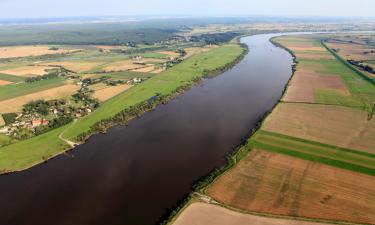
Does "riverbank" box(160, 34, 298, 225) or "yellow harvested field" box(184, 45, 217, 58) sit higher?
"yellow harvested field" box(184, 45, 217, 58)

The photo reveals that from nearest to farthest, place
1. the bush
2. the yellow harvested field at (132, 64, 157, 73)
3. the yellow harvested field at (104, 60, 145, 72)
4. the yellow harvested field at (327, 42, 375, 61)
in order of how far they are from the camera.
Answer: the bush → the yellow harvested field at (132, 64, 157, 73) → the yellow harvested field at (104, 60, 145, 72) → the yellow harvested field at (327, 42, 375, 61)

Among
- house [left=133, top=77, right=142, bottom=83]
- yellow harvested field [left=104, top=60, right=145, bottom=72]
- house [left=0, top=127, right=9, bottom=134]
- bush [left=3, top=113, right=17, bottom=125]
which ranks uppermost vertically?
yellow harvested field [left=104, top=60, right=145, bottom=72]

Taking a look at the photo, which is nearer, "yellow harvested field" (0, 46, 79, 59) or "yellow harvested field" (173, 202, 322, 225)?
"yellow harvested field" (173, 202, 322, 225)

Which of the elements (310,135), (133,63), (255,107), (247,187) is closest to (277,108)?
(255,107)

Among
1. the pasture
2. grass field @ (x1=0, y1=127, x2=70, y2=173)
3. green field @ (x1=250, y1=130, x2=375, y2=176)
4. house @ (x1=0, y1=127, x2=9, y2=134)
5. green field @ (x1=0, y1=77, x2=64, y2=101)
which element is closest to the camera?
green field @ (x1=250, y1=130, x2=375, y2=176)

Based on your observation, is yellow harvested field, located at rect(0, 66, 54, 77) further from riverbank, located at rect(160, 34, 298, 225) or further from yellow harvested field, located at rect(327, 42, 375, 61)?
yellow harvested field, located at rect(327, 42, 375, 61)

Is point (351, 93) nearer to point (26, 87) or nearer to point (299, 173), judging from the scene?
point (299, 173)

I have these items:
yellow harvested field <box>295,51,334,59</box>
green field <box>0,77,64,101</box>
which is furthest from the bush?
yellow harvested field <box>295,51,334,59</box>
